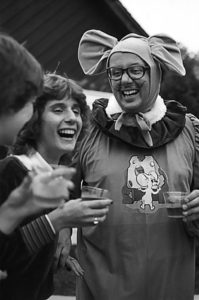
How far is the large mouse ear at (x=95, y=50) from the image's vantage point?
3.32m

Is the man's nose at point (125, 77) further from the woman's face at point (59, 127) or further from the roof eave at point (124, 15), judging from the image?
the roof eave at point (124, 15)

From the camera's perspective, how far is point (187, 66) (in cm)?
618

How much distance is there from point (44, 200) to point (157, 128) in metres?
1.43

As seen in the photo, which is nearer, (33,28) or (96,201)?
(96,201)

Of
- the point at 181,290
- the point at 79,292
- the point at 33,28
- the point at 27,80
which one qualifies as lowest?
the point at 181,290

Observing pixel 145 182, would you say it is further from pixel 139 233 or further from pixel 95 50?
pixel 95 50

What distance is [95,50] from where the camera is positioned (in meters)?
3.38

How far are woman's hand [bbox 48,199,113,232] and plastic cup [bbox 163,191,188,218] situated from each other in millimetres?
514

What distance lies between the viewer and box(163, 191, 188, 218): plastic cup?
2.80 metres

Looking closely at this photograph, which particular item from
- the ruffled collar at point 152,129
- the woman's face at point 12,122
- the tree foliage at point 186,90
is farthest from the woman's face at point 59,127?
the tree foliage at point 186,90

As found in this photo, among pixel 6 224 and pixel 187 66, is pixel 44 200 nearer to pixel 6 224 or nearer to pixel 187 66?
pixel 6 224

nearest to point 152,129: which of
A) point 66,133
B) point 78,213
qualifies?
point 66,133

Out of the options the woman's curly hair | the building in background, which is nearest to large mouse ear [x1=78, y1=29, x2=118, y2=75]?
the woman's curly hair

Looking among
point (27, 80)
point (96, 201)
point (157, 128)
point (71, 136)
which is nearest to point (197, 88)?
point (157, 128)
